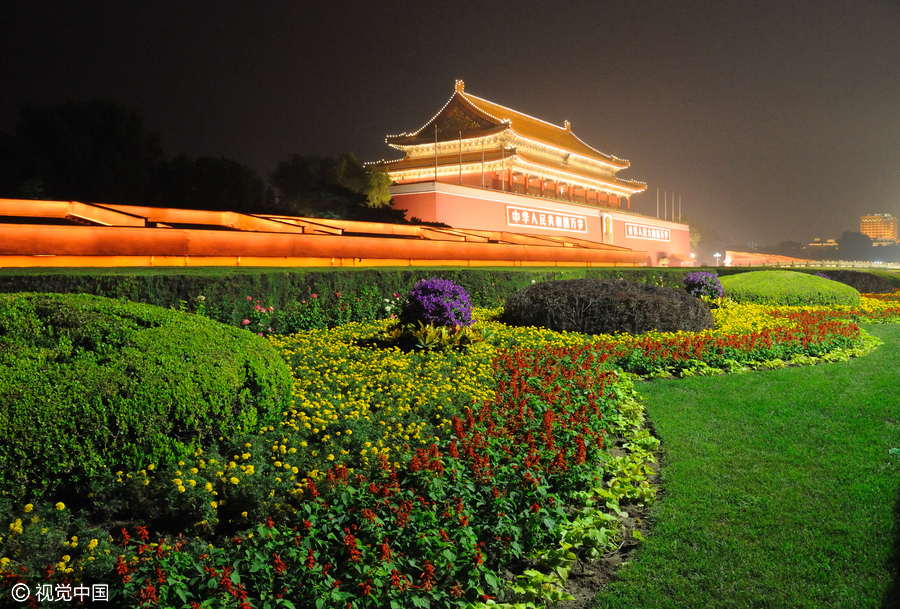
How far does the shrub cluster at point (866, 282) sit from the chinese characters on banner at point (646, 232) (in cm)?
1532

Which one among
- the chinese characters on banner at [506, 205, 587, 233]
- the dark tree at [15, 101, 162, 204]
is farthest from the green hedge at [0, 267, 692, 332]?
the chinese characters on banner at [506, 205, 587, 233]

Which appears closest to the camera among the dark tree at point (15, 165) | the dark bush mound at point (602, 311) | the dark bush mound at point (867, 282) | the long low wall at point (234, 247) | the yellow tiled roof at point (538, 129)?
the long low wall at point (234, 247)

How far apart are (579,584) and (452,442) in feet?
4.05

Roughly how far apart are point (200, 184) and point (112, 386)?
1960 cm

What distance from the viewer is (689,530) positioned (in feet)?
11.3

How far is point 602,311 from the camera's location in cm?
868

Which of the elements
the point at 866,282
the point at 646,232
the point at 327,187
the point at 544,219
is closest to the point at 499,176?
the point at 544,219

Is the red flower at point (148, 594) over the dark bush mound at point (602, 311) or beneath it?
beneath

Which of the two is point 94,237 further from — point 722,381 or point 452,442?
point 722,381

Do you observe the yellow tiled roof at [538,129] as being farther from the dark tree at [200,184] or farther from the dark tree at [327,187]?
the dark tree at [200,184]

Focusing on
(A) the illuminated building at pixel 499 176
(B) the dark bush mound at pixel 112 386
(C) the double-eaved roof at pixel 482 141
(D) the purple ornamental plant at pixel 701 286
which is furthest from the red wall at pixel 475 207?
(B) the dark bush mound at pixel 112 386

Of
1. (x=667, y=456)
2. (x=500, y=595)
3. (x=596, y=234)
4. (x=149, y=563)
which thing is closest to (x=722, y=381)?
(x=667, y=456)

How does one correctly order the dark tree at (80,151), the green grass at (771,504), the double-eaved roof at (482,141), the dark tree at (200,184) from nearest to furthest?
1. the green grass at (771,504)
2. the dark tree at (80,151)
3. the dark tree at (200,184)
4. the double-eaved roof at (482,141)

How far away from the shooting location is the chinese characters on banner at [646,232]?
115 feet
